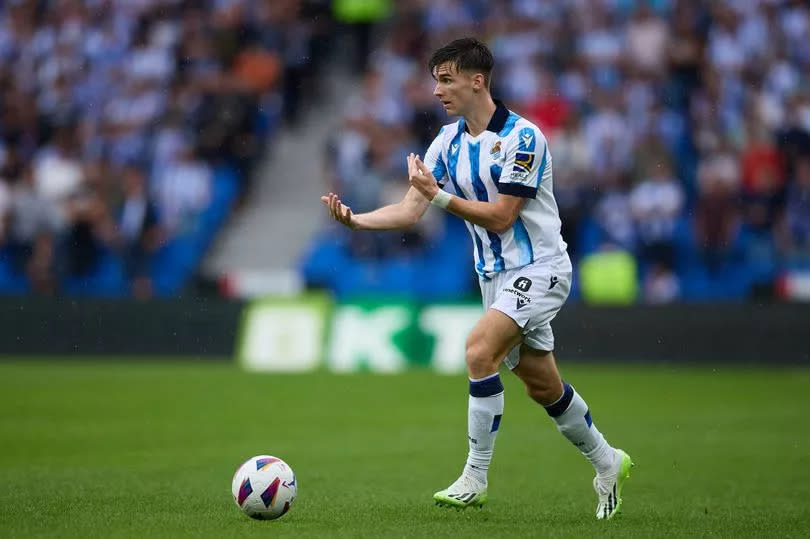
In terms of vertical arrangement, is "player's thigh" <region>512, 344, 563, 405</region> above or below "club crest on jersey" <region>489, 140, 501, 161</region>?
below

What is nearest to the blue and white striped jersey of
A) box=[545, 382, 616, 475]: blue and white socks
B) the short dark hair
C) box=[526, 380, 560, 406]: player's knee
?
the short dark hair

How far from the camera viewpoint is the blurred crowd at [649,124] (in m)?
19.2

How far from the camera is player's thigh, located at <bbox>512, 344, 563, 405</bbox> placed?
7.84 meters

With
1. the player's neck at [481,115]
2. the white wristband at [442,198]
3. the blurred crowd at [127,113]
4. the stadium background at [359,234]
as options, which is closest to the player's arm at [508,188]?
the white wristband at [442,198]

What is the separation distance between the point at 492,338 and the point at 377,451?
3.75 meters

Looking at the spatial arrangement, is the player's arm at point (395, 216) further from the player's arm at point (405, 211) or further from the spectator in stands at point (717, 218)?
the spectator in stands at point (717, 218)

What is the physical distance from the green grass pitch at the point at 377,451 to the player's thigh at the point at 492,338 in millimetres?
942

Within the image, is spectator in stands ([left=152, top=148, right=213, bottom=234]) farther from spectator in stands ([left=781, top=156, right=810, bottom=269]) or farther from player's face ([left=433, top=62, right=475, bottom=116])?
player's face ([left=433, top=62, right=475, bottom=116])

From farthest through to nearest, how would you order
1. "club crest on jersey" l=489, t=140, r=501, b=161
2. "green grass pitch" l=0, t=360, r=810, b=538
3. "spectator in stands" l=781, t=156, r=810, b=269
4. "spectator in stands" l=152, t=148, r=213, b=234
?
"spectator in stands" l=152, t=148, r=213, b=234 < "spectator in stands" l=781, t=156, r=810, b=269 < "club crest on jersey" l=489, t=140, r=501, b=161 < "green grass pitch" l=0, t=360, r=810, b=538

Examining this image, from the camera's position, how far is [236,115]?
76.0 ft

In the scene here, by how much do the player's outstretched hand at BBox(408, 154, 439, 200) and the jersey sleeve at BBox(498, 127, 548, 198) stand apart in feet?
1.40

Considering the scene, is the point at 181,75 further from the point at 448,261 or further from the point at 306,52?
the point at 448,261

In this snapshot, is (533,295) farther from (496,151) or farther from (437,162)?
(437,162)

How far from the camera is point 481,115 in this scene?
794cm
